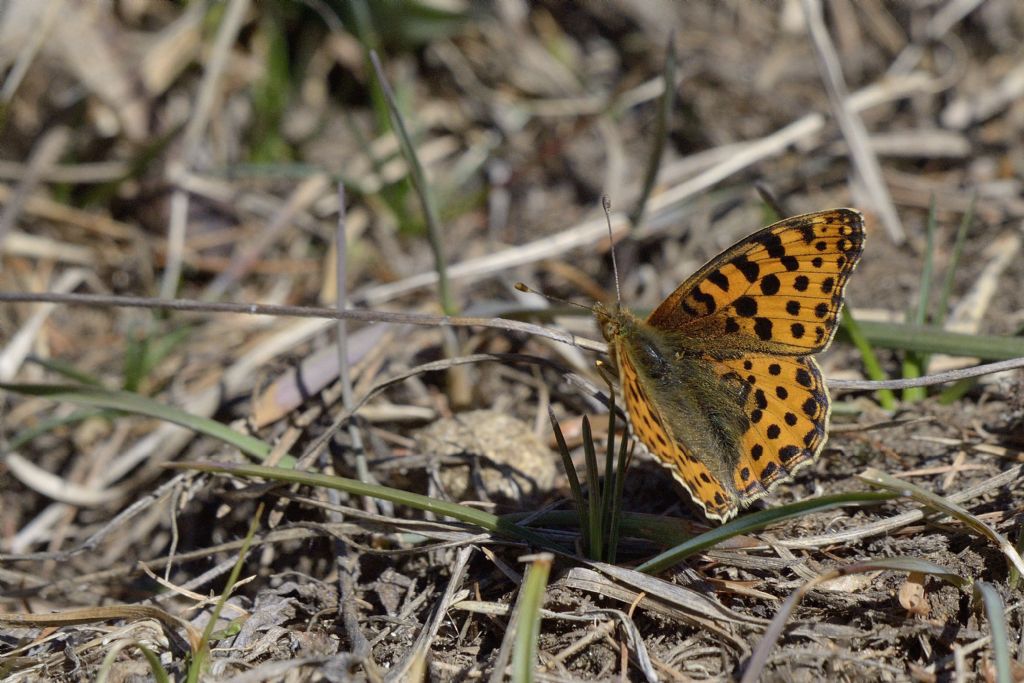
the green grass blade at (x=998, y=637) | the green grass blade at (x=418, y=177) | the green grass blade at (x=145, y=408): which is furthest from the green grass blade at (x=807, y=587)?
the green grass blade at (x=418, y=177)

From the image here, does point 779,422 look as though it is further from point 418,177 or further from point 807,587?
point 418,177

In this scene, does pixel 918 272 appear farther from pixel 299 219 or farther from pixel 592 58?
pixel 299 219

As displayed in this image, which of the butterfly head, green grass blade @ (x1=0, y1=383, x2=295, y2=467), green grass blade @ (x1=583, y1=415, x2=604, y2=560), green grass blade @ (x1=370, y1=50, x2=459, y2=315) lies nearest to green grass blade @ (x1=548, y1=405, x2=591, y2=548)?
green grass blade @ (x1=583, y1=415, x2=604, y2=560)

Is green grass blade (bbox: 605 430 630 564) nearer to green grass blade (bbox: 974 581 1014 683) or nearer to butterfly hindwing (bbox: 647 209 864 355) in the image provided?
butterfly hindwing (bbox: 647 209 864 355)

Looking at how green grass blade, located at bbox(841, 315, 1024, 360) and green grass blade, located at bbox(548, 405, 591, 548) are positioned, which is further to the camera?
green grass blade, located at bbox(841, 315, 1024, 360)

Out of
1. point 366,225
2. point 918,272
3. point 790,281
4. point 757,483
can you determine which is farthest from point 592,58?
point 757,483

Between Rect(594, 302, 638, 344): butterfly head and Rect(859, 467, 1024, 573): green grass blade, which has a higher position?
Rect(594, 302, 638, 344): butterfly head

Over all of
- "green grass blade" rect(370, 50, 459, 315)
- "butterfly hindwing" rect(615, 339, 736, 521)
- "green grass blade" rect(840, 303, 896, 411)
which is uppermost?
"green grass blade" rect(370, 50, 459, 315)

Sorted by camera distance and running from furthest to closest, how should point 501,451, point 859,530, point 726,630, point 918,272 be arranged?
point 918,272 < point 501,451 < point 859,530 < point 726,630

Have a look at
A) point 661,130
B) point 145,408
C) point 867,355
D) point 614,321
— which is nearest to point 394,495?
point 614,321
